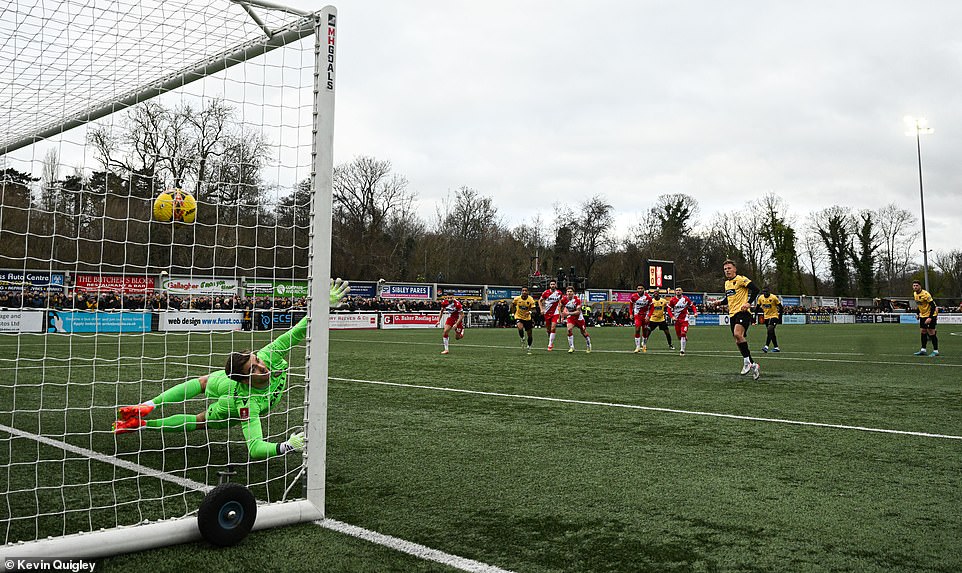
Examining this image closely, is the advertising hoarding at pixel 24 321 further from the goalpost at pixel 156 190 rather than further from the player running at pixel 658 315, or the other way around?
the player running at pixel 658 315

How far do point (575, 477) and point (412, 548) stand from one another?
174cm

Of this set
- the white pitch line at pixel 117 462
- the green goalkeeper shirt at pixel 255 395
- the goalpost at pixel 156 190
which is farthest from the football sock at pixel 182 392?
the white pitch line at pixel 117 462

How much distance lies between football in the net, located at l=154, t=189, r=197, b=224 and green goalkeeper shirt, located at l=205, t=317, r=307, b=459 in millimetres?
1215

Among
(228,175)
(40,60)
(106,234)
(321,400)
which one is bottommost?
(321,400)

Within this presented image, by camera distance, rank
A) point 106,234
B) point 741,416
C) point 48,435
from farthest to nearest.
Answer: point 741,416
point 48,435
point 106,234

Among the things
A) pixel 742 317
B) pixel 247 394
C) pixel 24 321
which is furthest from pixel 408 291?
pixel 247 394

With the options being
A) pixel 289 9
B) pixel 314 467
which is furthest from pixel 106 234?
pixel 314 467

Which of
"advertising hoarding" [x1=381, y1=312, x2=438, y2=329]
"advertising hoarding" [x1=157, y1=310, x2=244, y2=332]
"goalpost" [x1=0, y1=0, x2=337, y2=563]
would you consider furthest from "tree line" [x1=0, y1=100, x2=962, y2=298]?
"advertising hoarding" [x1=157, y1=310, x2=244, y2=332]

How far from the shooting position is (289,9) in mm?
4406

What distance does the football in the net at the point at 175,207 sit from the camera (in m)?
5.35

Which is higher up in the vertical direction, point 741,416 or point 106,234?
point 106,234

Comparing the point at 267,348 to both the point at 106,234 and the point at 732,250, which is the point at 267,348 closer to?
the point at 106,234

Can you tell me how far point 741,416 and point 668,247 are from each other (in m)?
67.0

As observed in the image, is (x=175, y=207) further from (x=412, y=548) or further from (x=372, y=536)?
(x=412, y=548)
